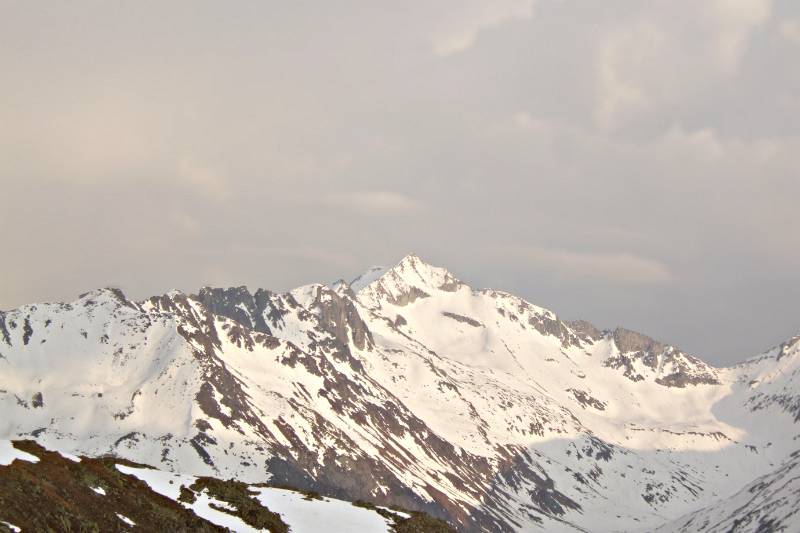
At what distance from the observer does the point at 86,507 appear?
163 feet

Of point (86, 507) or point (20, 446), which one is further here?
point (20, 446)

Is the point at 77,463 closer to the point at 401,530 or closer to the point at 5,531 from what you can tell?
the point at 5,531

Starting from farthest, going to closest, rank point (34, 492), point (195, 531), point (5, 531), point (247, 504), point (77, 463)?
point (247, 504) < point (77, 463) < point (195, 531) < point (34, 492) < point (5, 531)

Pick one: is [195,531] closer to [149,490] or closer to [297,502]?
[149,490]

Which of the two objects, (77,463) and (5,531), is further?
(77,463)

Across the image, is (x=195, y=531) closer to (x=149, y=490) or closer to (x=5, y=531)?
(x=149, y=490)

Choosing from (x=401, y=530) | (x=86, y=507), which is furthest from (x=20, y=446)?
(x=401, y=530)

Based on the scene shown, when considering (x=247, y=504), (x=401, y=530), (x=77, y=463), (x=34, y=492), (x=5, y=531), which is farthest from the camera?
(x=401, y=530)

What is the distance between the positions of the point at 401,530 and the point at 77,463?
22.3 metres

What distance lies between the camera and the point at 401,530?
66812 mm

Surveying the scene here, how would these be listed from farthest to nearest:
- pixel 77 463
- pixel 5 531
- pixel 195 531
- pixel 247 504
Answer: pixel 247 504 < pixel 77 463 < pixel 195 531 < pixel 5 531

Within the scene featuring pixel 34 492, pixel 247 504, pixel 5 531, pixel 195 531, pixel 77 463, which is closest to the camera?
pixel 5 531

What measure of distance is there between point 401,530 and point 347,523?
392 centimetres

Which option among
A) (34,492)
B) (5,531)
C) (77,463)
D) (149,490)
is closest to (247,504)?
(149,490)
